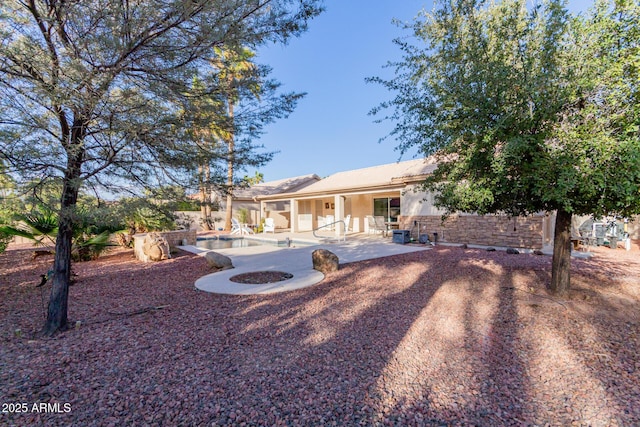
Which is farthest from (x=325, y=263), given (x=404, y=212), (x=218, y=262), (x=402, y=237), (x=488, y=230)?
(x=404, y=212)

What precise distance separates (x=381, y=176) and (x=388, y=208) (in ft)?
6.07

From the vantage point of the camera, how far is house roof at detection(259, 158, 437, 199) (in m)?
12.9

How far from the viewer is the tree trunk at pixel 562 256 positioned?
486cm

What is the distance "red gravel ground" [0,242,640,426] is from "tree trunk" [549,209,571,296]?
23cm

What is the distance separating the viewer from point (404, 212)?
13953 mm

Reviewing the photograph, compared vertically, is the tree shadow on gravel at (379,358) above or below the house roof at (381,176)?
below

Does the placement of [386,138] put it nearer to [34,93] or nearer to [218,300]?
[218,300]

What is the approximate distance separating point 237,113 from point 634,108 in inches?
199

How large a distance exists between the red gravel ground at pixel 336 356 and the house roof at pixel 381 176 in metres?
6.99

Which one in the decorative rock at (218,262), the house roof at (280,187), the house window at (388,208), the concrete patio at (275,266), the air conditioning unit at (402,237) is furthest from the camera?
the house roof at (280,187)

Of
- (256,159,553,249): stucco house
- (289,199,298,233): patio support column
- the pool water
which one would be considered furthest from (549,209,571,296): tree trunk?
(289,199,298,233): patio support column

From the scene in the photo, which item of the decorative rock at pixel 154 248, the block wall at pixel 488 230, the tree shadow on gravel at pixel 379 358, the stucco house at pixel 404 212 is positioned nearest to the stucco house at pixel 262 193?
the stucco house at pixel 404 212

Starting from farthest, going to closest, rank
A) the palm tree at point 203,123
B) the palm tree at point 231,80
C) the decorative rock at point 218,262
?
the decorative rock at point 218,262 < the palm tree at point 231,80 < the palm tree at point 203,123

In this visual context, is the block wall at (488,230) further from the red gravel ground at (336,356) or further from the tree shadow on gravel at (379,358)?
the tree shadow on gravel at (379,358)
